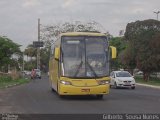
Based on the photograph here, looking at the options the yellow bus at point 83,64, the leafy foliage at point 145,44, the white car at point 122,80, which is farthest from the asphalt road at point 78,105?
the leafy foliage at point 145,44

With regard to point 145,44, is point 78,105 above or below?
below

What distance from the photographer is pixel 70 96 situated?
2914cm

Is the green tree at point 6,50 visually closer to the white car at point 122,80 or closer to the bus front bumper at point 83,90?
the white car at point 122,80

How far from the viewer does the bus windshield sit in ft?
88.0

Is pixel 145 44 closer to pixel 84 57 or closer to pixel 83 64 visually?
pixel 84 57

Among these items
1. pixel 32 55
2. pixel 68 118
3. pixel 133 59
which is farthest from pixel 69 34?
pixel 32 55

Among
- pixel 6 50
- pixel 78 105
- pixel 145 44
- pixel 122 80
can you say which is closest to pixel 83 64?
pixel 78 105

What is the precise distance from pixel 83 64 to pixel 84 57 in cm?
38

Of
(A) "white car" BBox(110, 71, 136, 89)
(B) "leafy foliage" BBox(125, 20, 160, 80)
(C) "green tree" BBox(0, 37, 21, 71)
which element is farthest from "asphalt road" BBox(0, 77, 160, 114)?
(C) "green tree" BBox(0, 37, 21, 71)

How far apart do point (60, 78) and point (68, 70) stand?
23.5 inches

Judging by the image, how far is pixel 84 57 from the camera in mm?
27094

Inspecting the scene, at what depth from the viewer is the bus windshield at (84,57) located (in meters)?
26.8

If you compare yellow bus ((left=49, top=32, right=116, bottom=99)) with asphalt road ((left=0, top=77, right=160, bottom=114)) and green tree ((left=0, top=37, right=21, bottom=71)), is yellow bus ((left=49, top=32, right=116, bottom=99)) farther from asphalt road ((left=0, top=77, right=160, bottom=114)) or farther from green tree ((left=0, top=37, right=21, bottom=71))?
green tree ((left=0, top=37, right=21, bottom=71))

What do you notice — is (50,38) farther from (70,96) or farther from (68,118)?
(68,118)
